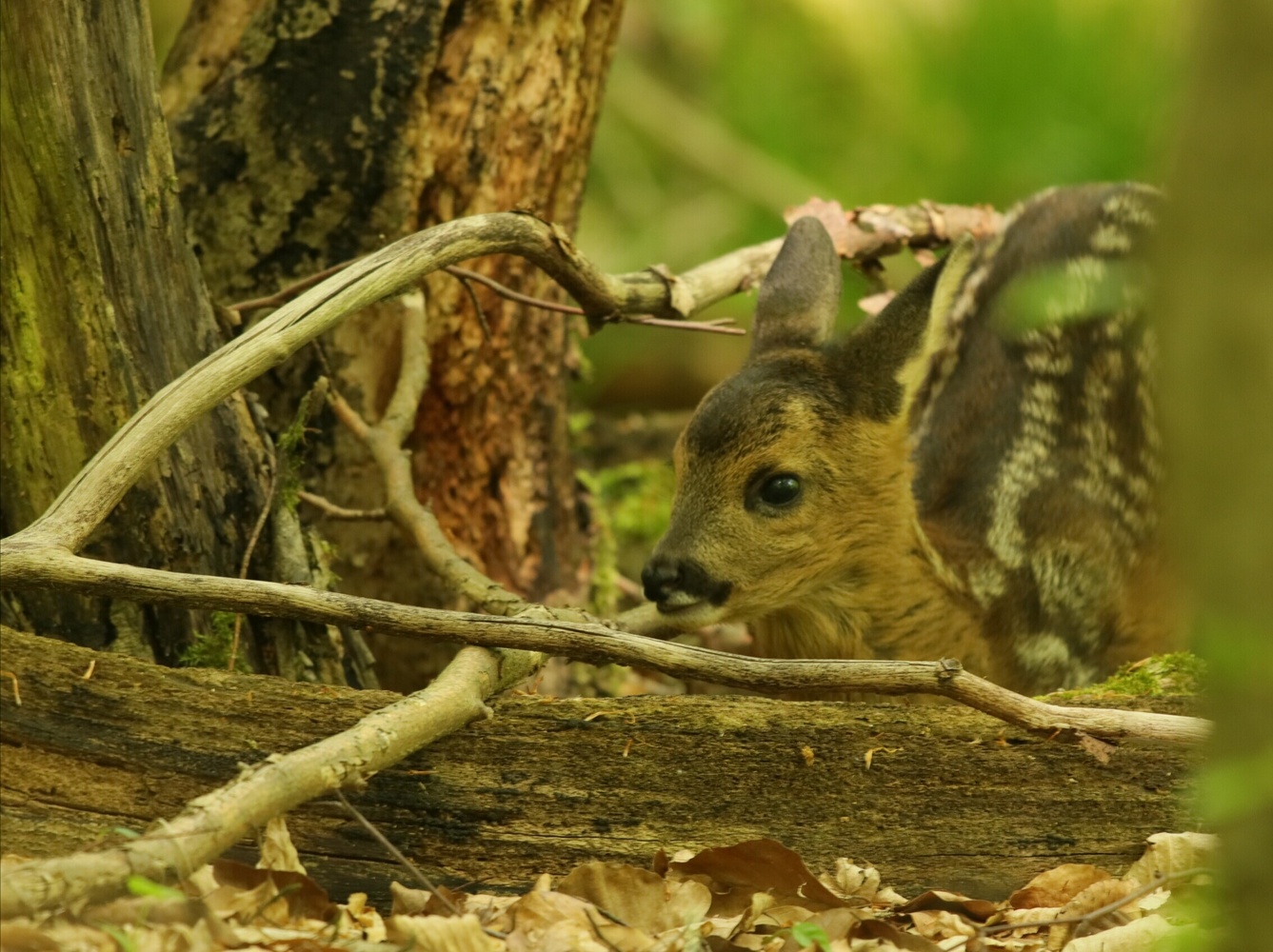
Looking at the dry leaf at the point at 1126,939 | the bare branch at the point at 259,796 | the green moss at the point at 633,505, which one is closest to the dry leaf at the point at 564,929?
the bare branch at the point at 259,796

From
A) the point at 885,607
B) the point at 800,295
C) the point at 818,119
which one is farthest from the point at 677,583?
the point at 818,119

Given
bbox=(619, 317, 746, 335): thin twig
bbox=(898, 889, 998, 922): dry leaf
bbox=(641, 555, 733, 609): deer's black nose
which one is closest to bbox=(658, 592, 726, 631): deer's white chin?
bbox=(641, 555, 733, 609): deer's black nose

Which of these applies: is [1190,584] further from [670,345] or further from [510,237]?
[670,345]

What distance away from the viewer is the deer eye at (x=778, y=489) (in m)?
4.62

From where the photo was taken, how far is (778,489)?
4.62 m

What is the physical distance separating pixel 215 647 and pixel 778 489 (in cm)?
169

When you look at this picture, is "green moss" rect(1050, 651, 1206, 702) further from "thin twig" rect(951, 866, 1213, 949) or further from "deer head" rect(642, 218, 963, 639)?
"deer head" rect(642, 218, 963, 639)

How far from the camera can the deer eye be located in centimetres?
462

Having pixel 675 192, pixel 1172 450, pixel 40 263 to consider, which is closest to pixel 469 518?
pixel 40 263

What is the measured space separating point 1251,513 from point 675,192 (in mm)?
9731

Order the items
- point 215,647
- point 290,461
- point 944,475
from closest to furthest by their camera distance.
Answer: point 215,647, point 290,461, point 944,475

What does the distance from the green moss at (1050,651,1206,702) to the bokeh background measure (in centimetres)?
374

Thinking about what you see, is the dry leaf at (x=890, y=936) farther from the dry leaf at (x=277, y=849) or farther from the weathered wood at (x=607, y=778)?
the dry leaf at (x=277, y=849)

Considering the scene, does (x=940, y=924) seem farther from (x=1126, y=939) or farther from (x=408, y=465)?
(x=408, y=465)
